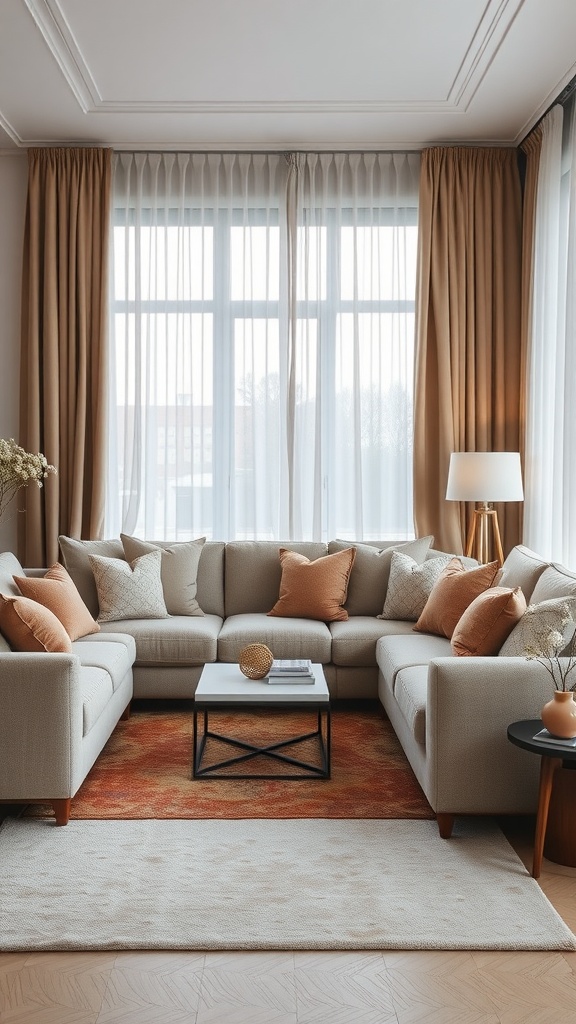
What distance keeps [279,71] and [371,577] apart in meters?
2.70

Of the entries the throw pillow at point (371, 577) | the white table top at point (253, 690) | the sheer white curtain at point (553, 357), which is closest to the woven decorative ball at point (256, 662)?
the white table top at point (253, 690)

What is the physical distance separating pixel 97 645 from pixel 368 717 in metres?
1.45

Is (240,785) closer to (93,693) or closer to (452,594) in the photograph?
(93,693)

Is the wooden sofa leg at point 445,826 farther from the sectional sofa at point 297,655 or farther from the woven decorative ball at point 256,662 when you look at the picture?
the woven decorative ball at point 256,662

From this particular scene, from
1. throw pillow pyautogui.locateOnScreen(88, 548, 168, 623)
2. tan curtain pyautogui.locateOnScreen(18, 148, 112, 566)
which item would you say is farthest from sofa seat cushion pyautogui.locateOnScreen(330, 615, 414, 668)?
tan curtain pyautogui.locateOnScreen(18, 148, 112, 566)

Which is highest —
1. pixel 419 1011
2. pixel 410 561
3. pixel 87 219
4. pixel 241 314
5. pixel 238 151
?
pixel 238 151

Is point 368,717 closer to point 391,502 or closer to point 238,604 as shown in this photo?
point 238,604

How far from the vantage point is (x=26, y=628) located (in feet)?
11.2

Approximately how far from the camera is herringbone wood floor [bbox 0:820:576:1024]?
2025mm

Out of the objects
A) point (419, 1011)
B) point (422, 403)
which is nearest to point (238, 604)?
point (422, 403)

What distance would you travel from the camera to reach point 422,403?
538cm

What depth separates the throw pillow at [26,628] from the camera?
339 centimetres

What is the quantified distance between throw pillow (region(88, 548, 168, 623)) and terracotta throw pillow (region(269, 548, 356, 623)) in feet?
2.18

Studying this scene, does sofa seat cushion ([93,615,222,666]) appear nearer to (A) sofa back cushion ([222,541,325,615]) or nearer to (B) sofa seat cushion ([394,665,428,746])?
(A) sofa back cushion ([222,541,325,615])
